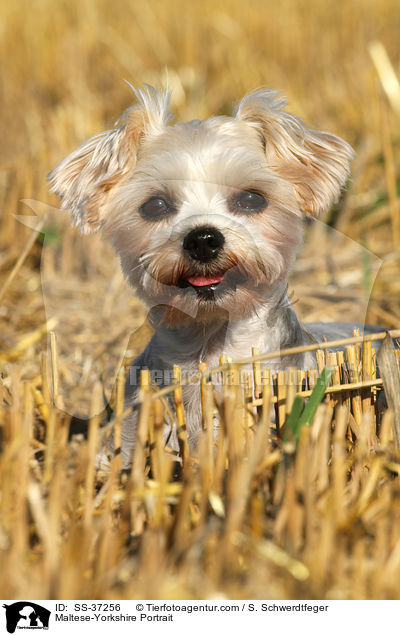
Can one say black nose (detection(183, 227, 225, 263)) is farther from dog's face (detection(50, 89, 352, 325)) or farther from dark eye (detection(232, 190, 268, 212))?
dark eye (detection(232, 190, 268, 212))

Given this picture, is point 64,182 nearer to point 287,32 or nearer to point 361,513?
point 361,513

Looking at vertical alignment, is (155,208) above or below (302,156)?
below

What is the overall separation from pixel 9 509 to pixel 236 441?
0.71m

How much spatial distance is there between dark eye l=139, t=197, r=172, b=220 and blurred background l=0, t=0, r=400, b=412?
529mm

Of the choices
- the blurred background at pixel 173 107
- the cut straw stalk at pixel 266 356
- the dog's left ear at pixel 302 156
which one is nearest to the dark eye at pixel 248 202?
the dog's left ear at pixel 302 156

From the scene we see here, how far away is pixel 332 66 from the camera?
9.16 m

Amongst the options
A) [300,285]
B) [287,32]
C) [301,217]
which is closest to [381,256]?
[300,285]

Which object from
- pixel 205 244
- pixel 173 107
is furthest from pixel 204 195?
pixel 173 107

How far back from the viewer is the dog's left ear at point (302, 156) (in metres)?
2.83

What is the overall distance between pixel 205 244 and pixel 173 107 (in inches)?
201

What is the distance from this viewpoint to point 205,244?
2498 millimetres
